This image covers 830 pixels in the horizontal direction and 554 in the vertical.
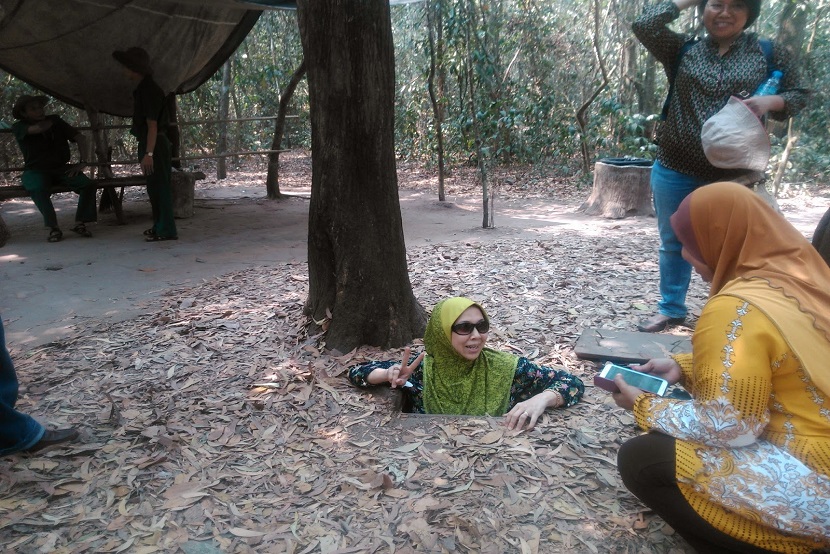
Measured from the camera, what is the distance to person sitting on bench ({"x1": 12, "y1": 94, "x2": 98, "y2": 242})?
22.7 feet

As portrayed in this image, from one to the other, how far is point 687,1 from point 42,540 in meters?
4.04

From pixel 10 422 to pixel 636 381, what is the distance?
96.8 inches

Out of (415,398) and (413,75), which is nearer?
(415,398)

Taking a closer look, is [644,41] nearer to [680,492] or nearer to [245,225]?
[680,492]

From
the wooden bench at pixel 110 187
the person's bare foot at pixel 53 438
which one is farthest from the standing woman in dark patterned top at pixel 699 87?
the wooden bench at pixel 110 187

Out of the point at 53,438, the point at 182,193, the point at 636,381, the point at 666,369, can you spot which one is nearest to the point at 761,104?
the point at 666,369

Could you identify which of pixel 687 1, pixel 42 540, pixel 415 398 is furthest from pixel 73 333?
pixel 687 1

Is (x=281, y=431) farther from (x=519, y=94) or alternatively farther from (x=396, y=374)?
(x=519, y=94)

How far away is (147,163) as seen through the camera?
6652 mm

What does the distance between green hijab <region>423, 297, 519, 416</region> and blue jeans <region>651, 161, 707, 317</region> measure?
1342mm

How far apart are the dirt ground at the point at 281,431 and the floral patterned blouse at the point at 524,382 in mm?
80

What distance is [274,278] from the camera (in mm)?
5145

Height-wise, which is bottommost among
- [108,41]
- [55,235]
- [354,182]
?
[55,235]

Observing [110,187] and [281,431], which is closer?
[281,431]
